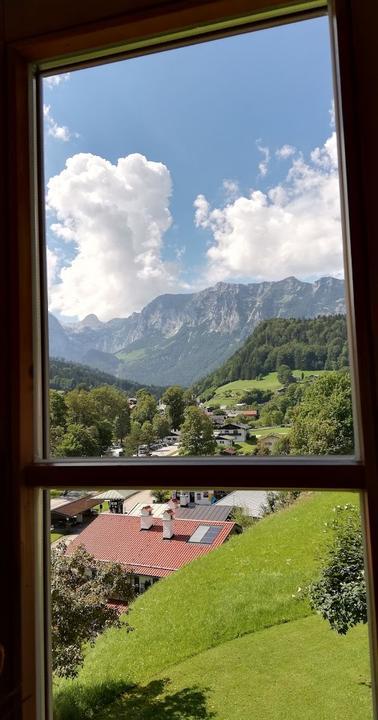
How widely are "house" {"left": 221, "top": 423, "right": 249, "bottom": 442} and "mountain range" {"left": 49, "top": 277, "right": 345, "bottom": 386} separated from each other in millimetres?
102

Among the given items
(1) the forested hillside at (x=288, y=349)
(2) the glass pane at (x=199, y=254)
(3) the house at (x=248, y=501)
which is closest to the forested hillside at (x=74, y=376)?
(2) the glass pane at (x=199, y=254)

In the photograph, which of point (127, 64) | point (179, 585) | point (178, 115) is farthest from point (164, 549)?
point (127, 64)

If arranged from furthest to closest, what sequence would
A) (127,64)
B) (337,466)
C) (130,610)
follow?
1. (127,64)
2. (130,610)
3. (337,466)

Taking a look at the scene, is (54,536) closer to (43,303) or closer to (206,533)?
(206,533)

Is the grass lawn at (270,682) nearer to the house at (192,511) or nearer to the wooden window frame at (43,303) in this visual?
the wooden window frame at (43,303)

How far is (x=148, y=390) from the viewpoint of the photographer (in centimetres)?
81

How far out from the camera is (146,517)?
2.57 ft

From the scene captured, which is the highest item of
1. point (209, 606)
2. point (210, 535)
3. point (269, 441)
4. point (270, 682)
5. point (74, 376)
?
point (74, 376)

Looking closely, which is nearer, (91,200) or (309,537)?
(309,537)

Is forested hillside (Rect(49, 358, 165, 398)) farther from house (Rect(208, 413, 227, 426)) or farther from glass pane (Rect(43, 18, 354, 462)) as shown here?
house (Rect(208, 413, 227, 426))

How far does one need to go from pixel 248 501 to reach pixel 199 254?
0.43m

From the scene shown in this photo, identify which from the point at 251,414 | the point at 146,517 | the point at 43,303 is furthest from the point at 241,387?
the point at 43,303

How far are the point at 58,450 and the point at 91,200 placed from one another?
472 millimetres

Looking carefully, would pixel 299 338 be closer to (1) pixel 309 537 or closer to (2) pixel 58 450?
(1) pixel 309 537
